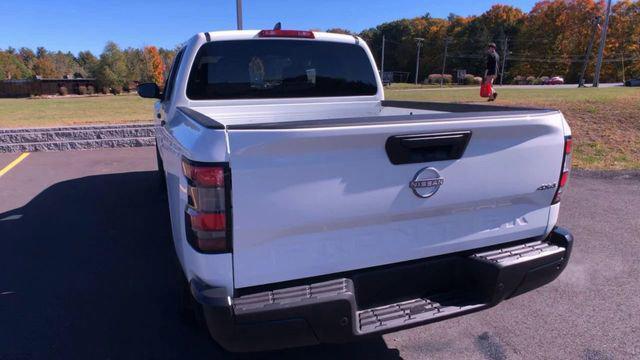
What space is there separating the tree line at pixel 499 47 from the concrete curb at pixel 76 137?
54623 mm

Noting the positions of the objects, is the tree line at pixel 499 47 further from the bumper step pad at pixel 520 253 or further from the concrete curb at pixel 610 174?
the bumper step pad at pixel 520 253

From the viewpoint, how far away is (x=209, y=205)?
1889mm

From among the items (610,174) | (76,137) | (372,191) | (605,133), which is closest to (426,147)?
(372,191)

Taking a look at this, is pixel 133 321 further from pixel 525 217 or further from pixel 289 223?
pixel 525 217

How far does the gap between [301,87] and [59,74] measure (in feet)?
451

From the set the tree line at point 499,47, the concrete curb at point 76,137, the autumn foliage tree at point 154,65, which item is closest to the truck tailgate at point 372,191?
the concrete curb at point 76,137

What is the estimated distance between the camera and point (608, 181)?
23.1 feet

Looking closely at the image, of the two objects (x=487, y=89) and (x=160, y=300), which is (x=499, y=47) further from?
(x=160, y=300)

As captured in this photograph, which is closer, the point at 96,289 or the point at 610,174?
the point at 96,289

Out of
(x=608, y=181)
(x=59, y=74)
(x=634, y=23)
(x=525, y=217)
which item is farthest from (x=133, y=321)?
(x=59, y=74)

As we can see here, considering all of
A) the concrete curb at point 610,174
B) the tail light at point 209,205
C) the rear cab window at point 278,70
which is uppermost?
the rear cab window at point 278,70

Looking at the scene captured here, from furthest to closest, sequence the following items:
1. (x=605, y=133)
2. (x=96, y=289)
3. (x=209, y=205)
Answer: (x=605, y=133)
(x=96, y=289)
(x=209, y=205)

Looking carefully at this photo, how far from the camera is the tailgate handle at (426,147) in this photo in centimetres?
206

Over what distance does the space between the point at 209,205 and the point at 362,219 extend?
28.3 inches
